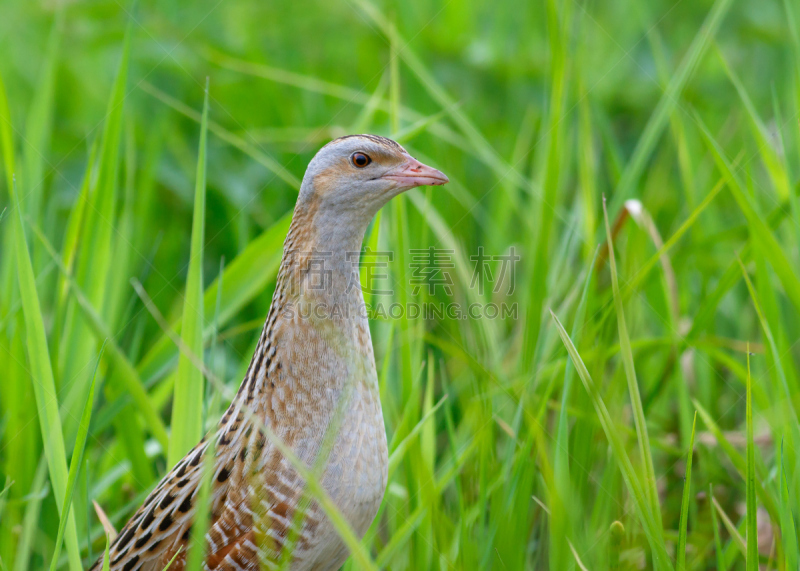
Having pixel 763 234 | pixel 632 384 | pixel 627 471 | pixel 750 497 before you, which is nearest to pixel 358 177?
pixel 632 384

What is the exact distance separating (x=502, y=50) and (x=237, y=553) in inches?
130

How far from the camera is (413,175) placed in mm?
2127

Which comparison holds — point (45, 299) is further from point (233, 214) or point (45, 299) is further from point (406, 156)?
point (406, 156)

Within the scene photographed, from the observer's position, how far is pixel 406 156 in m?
2.15

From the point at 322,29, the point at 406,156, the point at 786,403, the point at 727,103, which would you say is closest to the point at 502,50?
the point at 322,29

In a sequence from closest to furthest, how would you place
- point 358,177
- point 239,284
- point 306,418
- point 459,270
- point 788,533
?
point 788,533, point 306,418, point 358,177, point 239,284, point 459,270

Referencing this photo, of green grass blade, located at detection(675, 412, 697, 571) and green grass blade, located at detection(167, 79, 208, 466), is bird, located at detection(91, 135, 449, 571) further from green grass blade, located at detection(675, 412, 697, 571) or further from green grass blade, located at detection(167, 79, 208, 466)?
green grass blade, located at detection(675, 412, 697, 571)

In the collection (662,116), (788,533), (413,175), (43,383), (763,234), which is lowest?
(788,533)

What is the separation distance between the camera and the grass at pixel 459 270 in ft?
6.87

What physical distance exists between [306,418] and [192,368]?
1.36 feet

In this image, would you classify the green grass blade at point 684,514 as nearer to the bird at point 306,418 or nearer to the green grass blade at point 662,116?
the bird at point 306,418

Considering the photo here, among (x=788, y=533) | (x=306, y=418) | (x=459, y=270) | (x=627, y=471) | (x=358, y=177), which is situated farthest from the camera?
(x=459, y=270)

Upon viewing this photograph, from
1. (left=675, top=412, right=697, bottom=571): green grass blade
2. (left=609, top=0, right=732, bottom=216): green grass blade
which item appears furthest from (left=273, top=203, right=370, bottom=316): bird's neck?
(left=609, top=0, right=732, bottom=216): green grass blade

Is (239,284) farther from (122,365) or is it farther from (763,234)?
(763,234)
